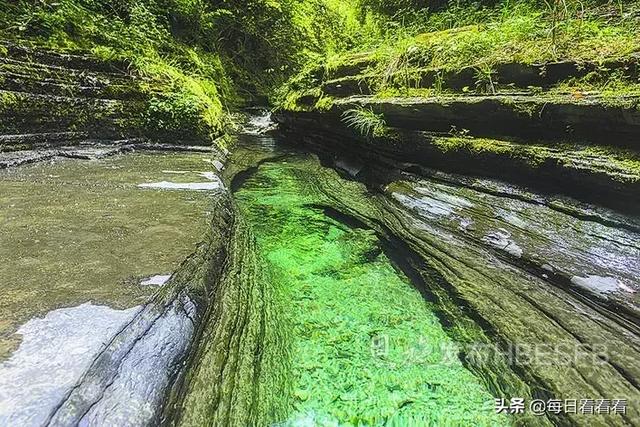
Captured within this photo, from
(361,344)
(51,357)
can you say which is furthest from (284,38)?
(51,357)

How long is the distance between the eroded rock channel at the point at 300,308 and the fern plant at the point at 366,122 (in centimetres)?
143

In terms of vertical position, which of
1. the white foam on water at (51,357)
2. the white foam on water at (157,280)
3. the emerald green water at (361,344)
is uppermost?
the white foam on water at (51,357)

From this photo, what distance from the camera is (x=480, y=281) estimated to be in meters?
2.84

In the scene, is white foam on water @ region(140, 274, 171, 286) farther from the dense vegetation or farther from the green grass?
the dense vegetation

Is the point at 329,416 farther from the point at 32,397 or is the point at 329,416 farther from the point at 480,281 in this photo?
the point at 480,281

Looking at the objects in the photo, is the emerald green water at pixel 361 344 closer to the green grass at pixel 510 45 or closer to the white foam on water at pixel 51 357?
the white foam on water at pixel 51 357

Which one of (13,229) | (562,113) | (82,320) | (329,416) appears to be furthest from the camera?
(562,113)

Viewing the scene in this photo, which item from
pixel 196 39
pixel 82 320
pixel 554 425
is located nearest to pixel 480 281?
pixel 554 425

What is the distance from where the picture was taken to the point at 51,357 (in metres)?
1.44

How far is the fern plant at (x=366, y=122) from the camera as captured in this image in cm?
507

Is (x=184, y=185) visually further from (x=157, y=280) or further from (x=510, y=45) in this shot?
(x=510, y=45)

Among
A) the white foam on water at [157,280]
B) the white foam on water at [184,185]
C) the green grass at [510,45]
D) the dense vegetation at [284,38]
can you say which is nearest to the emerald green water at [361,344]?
the white foam on water at [184,185]

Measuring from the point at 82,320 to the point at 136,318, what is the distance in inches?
8.1

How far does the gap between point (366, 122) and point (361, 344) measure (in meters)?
3.45
